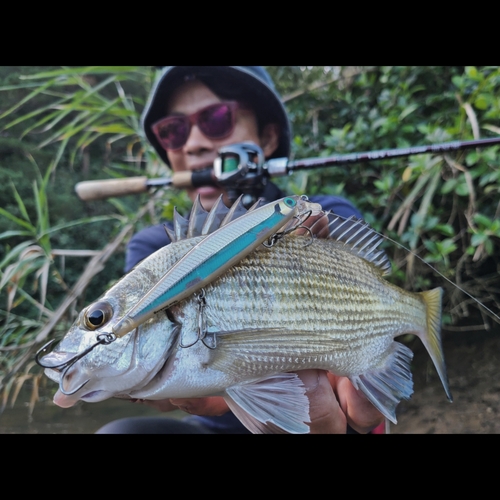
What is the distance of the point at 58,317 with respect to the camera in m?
0.91

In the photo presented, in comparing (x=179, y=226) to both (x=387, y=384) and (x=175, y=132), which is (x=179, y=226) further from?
(x=175, y=132)

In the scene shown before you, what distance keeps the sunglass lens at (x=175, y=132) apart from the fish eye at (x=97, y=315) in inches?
22.8

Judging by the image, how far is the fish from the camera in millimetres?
414

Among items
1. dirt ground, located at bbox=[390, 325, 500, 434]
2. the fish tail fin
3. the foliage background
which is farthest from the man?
dirt ground, located at bbox=[390, 325, 500, 434]

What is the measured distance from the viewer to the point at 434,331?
1.86 ft

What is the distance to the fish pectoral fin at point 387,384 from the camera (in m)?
0.52

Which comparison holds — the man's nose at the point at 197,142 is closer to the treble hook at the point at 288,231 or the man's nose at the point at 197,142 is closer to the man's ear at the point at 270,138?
the man's ear at the point at 270,138

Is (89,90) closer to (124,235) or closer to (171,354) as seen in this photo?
(124,235)

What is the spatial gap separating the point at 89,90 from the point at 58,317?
0.68 m

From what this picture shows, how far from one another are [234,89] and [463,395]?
0.87 metres

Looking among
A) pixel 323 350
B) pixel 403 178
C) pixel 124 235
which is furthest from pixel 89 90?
pixel 323 350

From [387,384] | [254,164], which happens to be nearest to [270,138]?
[254,164]

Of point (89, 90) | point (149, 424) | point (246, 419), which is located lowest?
point (149, 424)

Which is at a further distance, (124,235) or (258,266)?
(124,235)
